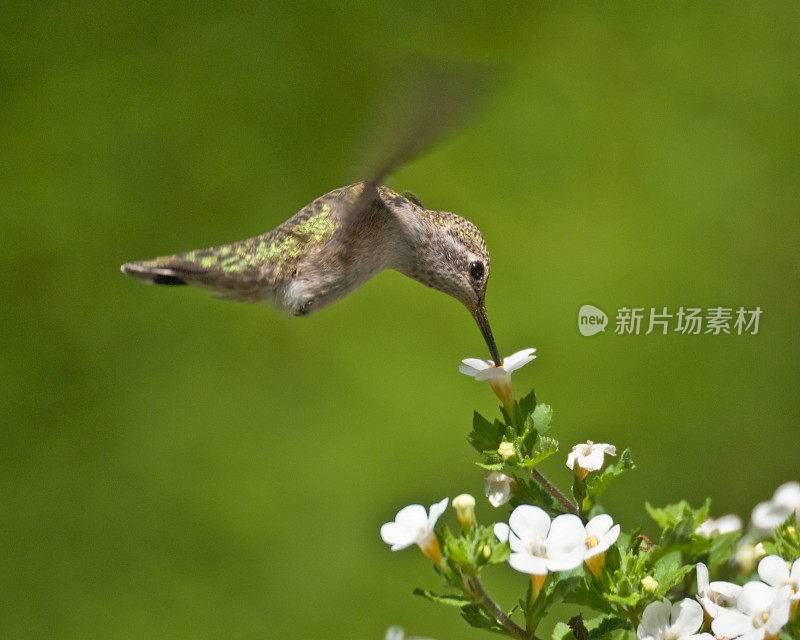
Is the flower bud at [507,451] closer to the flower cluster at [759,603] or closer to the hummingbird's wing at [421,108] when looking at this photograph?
the flower cluster at [759,603]

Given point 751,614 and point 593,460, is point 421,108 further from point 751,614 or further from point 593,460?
point 751,614

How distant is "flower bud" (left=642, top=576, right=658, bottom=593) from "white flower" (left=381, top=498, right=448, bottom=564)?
0.22m

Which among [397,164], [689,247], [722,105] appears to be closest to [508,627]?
[397,164]

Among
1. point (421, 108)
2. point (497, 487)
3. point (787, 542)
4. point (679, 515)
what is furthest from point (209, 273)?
point (787, 542)

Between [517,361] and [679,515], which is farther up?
[517,361]

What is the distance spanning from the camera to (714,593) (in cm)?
81

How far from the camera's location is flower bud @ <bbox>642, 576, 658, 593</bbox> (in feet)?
2.61

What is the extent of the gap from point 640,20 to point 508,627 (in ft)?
6.89

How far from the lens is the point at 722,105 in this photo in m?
2.36

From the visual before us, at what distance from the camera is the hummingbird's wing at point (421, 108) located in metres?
0.87

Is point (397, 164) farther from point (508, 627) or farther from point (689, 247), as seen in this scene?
point (689, 247)

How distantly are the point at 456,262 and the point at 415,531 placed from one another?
452 mm

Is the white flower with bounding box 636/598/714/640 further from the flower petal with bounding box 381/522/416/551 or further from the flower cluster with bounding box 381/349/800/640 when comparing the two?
the flower petal with bounding box 381/522/416/551

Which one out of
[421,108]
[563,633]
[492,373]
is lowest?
[563,633]
